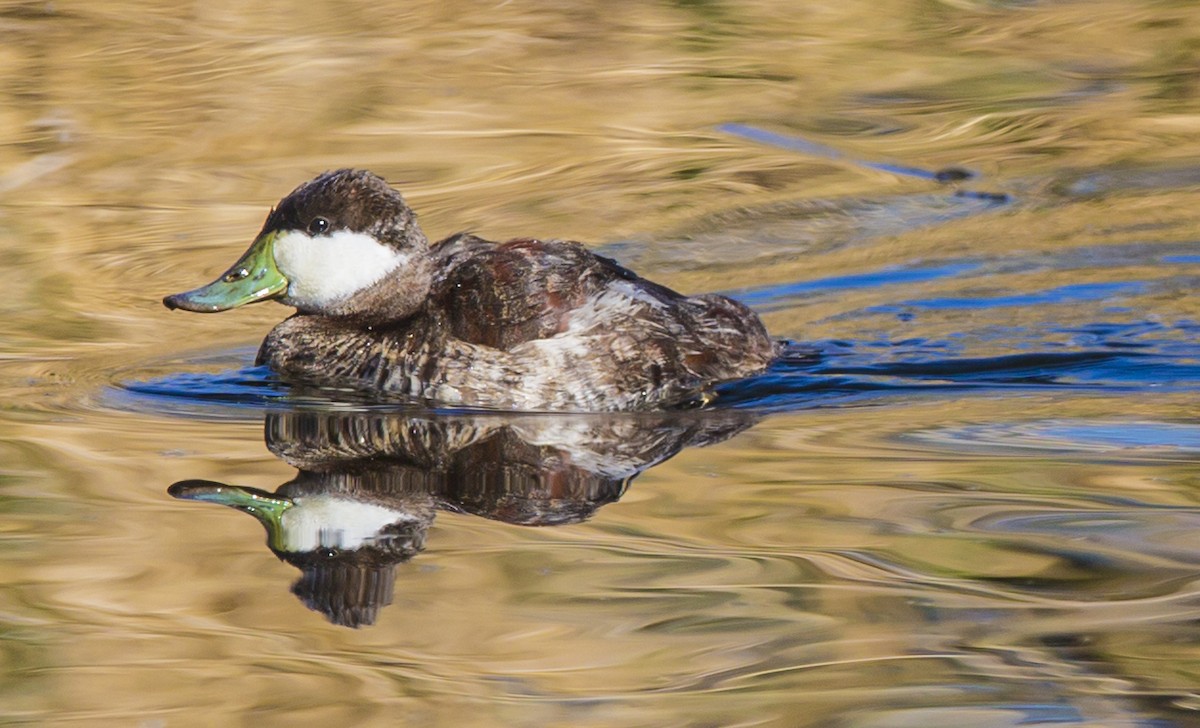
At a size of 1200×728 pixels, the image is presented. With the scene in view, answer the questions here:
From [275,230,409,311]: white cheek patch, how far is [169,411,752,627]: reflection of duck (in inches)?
31.2

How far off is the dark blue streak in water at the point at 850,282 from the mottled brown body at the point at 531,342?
151 centimetres

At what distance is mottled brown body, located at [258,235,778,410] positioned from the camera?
22.1 ft

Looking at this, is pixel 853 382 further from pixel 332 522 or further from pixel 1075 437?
pixel 332 522

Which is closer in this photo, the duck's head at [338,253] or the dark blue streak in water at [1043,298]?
the duck's head at [338,253]

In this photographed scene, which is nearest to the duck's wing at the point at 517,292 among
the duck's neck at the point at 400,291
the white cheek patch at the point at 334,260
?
the duck's neck at the point at 400,291

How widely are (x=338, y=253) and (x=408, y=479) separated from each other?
1.86 meters

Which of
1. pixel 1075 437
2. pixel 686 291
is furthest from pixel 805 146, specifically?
pixel 1075 437

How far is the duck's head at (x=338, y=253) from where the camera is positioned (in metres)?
7.08

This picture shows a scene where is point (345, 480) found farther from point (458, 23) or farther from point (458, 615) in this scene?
point (458, 23)

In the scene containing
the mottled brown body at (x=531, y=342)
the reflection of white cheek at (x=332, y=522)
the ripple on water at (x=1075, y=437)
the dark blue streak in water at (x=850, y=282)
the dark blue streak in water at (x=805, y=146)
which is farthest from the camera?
the dark blue streak in water at (x=805, y=146)

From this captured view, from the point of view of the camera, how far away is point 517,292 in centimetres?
682

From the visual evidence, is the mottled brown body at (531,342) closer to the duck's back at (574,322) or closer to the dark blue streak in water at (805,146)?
the duck's back at (574,322)

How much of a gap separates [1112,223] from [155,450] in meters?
5.41

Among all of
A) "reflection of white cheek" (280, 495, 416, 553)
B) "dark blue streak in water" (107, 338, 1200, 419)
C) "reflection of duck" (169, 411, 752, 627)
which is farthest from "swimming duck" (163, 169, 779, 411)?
"reflection of white cheek" (280, 495, 416, 553)
